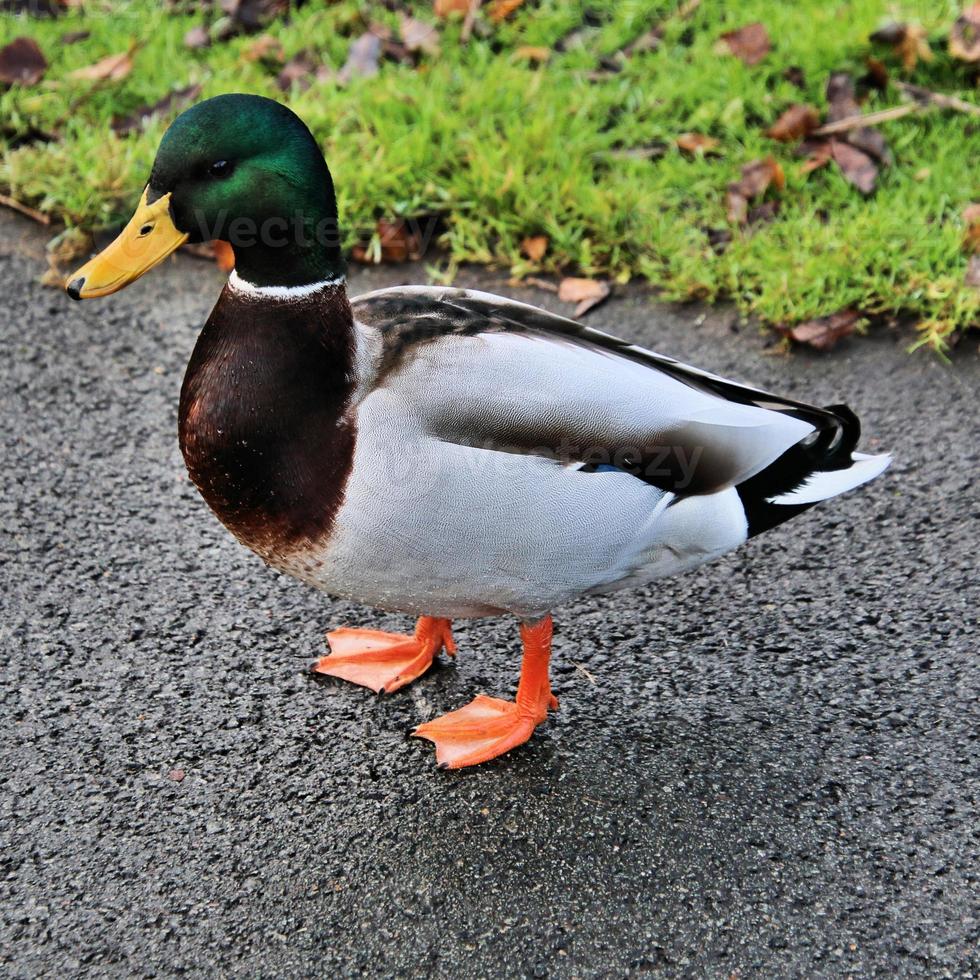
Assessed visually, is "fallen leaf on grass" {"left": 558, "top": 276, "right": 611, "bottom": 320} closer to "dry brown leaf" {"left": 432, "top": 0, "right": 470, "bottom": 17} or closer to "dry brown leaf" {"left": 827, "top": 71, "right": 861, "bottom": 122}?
"dry brown leaf" {"left": 827, "top": 71, "right": 861, "bottom": 122}

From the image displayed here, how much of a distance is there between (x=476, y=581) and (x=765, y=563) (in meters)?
1.05

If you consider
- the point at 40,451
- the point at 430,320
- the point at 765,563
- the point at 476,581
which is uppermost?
the point at 430,320

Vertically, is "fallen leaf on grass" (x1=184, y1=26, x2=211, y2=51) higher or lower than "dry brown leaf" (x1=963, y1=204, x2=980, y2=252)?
lower

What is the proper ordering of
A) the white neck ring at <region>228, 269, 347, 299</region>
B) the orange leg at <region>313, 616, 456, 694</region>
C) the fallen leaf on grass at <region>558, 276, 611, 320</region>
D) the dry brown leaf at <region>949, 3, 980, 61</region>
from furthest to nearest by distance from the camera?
the dry brown leaf at <region>949, 3, 980, 61</region>, the fallen leaf on grass at <region>558, 276, 611, 320</region>, the orange leg at <region>313, 616, 456, 694</region>, the white neck ring at <region>228, 269, 347, 299</region>

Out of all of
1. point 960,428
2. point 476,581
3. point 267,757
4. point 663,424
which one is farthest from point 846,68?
point 267,757

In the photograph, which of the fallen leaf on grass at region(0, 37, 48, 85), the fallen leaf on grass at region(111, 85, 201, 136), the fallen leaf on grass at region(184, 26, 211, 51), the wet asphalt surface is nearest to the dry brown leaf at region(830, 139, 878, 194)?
the wet asphalt surface

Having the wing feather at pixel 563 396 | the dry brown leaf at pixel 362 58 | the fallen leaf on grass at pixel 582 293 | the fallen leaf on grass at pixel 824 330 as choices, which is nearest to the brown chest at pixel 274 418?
the wing feather at pixel 563 396

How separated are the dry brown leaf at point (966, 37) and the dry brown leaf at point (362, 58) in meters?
2.18

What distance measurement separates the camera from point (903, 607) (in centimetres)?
294

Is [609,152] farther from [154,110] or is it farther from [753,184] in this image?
[154,110]

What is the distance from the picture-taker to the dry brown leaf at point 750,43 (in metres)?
4.67

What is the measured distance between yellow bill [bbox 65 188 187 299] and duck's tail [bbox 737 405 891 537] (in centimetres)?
124

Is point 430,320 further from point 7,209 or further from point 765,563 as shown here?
point 7,209

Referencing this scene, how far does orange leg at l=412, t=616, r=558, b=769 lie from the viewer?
8.41 feet
